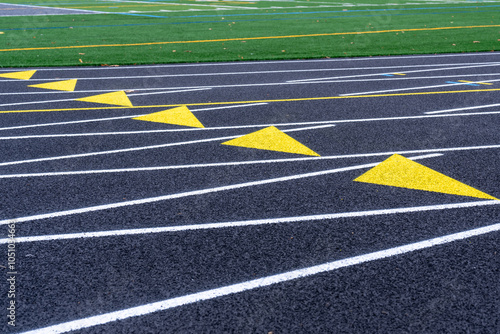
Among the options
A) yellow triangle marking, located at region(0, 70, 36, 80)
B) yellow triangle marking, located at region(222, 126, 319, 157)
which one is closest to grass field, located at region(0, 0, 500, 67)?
yellow triangle marking, located at region(0, 70, 36, 80)

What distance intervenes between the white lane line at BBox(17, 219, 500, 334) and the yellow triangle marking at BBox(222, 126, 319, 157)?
214 centimetres

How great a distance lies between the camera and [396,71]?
10.5 meters

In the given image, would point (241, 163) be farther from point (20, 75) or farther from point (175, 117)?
point (20, 75)

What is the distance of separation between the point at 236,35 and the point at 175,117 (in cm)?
937

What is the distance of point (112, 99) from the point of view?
8320mm

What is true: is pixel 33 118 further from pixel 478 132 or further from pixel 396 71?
pixel 396 71

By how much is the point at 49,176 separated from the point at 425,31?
14876 mm

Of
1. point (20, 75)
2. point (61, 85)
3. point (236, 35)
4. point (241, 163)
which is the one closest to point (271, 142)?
point (241, 163)

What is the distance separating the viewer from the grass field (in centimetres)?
1245

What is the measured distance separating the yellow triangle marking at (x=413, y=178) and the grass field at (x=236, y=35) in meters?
7.31

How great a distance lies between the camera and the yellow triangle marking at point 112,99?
8.09m

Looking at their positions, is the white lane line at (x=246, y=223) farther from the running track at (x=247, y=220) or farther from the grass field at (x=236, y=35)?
the grass field at (x=236, y=35)

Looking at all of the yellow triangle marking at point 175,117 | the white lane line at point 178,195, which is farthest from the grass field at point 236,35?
the white lane line at point 178,195

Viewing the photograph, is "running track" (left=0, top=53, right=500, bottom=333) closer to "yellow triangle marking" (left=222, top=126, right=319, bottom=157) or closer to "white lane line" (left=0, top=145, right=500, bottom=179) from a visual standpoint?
"white lane line" (left=0, top=145, right=500, bottom=179)
